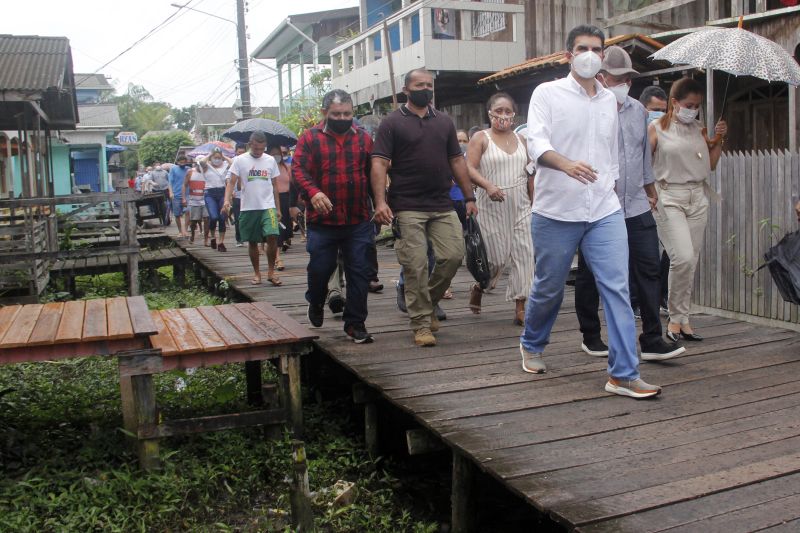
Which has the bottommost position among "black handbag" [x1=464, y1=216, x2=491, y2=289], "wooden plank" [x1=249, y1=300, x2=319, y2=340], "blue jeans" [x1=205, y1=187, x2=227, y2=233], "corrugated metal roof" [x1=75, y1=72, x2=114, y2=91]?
"wooden plank" [x1=249, y1=300, x2=319, y2=340]

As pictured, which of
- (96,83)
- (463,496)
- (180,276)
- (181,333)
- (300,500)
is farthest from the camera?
(96,83)

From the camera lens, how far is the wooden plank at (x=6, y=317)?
499cm

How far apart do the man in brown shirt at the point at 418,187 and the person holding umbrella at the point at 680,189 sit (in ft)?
4.80

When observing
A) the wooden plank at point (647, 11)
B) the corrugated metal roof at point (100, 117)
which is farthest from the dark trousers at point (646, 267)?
the corrugated metal roof at point (100, 117)

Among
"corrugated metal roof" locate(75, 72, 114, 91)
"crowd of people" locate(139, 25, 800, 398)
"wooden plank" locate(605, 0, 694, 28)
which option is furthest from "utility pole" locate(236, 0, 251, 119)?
"corrugated metal roof" locate(75, 72, 114, 91)

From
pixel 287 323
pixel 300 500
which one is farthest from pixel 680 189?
pixel 300 500

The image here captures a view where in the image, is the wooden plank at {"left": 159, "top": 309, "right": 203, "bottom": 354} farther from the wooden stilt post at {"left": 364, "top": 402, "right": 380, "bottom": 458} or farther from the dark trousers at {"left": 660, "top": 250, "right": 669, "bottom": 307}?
the dark trousers at {"left": 660, "top": 250, "right": 669, "bottom": 307}

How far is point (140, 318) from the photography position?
533 cm

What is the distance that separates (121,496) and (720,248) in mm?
4994

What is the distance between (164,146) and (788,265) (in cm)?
5292

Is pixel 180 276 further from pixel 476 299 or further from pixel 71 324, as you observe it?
pixel 71 324

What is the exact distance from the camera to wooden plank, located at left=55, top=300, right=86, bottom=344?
473 cm

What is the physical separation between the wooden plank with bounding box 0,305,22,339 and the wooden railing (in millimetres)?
5307

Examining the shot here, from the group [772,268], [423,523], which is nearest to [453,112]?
[772,268]
